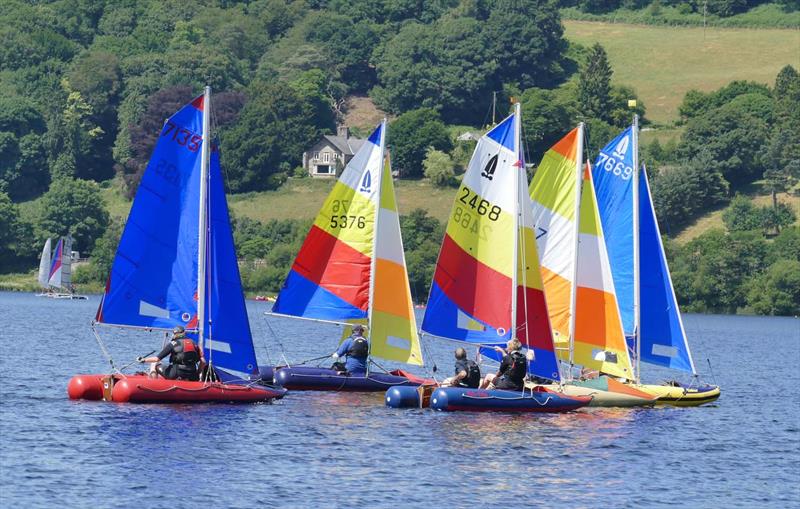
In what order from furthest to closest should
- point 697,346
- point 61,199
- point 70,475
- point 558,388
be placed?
point 61,199
point 697,346
point 558,388
point 70,475

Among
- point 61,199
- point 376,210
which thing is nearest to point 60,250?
point 61,199

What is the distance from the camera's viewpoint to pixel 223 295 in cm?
5059

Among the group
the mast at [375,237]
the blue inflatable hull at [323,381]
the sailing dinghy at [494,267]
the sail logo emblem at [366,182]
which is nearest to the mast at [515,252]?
the sailing dinghy at [494,267]

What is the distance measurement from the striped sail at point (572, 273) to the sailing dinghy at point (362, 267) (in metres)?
4.81

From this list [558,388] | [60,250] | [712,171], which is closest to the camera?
[558,388]

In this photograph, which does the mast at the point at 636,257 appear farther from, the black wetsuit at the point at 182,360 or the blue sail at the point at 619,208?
the black wetsuit at the point at 182,360

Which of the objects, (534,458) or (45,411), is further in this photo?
(45,411)

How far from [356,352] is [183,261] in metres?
7.20

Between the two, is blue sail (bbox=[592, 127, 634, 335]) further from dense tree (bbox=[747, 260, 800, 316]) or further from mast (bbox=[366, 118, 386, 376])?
dense tree (bbox=[747, 260, 800, 316])

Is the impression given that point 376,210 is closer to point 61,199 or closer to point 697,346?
point 697,346

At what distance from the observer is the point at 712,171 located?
7416 inches

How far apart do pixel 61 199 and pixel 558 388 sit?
128 m

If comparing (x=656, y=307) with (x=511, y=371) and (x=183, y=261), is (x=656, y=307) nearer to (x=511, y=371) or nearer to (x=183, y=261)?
(x=511, y=371)

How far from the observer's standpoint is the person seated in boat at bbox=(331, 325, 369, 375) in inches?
2151
